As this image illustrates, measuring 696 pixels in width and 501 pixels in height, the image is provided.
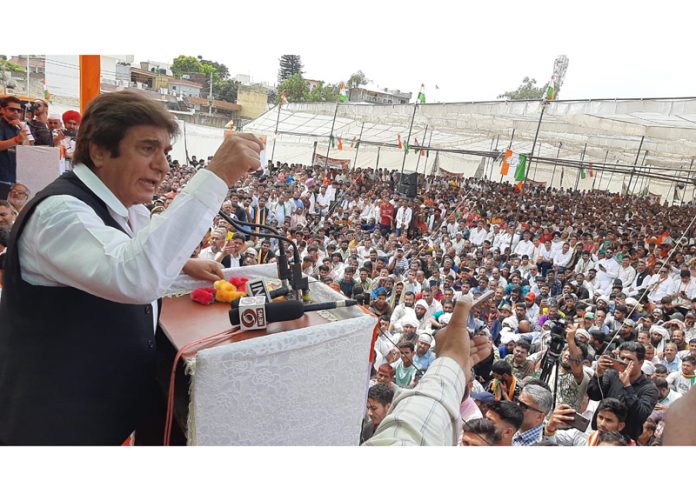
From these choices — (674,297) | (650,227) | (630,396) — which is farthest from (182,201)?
(650,227)

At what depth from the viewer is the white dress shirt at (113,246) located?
818 millimetres

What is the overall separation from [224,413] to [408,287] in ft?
21.0

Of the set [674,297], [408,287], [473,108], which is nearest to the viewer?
[408,287]

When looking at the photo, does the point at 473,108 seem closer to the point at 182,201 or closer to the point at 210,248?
the point at 210,248

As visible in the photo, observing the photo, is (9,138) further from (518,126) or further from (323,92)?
(323,92)

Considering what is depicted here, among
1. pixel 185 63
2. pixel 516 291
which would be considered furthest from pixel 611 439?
pixel 185 63

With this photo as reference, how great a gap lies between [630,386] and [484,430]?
2.54m

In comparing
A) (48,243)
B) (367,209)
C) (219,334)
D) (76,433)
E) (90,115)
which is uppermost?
(90,115)

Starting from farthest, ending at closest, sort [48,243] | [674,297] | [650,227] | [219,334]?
[650,227], [674,297], [219,334], [48,243]

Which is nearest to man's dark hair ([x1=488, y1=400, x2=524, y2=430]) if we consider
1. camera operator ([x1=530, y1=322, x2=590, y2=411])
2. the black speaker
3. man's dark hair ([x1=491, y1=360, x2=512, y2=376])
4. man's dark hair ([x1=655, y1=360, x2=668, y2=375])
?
man's dark hair ([x1=491, y1=360, x2=512, y2=376])

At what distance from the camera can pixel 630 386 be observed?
416 centimetres

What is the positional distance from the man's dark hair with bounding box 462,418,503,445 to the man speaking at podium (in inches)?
66.8

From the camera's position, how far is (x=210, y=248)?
6738 mm

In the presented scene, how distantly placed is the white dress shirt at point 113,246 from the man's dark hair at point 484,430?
6.24 feet
